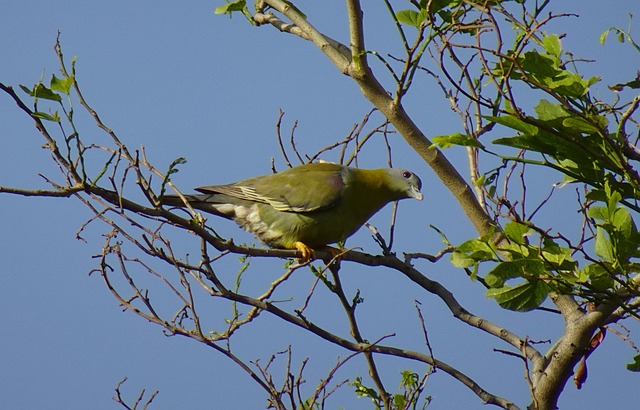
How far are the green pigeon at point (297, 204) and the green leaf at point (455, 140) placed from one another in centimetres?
286

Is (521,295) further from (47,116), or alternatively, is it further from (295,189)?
(295,189)

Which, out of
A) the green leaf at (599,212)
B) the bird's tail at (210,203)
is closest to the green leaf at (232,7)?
the bird's tail at (210,203)

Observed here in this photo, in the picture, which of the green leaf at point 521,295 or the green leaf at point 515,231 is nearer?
the green leaf at point 515,231

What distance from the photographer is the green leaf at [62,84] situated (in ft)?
9.51

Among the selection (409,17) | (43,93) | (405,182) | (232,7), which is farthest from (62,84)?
(405,182)

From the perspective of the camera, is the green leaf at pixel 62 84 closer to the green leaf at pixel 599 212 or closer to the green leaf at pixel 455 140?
the green leaf at pixel 455 140

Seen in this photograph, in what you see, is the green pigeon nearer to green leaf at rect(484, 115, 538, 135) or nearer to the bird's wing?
the bird's wing

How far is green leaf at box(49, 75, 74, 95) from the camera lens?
2.90m

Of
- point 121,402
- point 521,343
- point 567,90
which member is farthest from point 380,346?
point 567,90

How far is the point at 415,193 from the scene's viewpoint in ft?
18.8

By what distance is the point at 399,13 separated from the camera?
3170 millimetres

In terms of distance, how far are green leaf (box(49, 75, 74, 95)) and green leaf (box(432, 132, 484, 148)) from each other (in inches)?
54.7

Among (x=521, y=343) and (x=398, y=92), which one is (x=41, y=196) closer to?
(x=398, y=92)

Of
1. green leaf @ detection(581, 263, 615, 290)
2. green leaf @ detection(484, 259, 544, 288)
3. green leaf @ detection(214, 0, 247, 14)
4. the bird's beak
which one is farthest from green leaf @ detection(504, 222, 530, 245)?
the bird's beak
